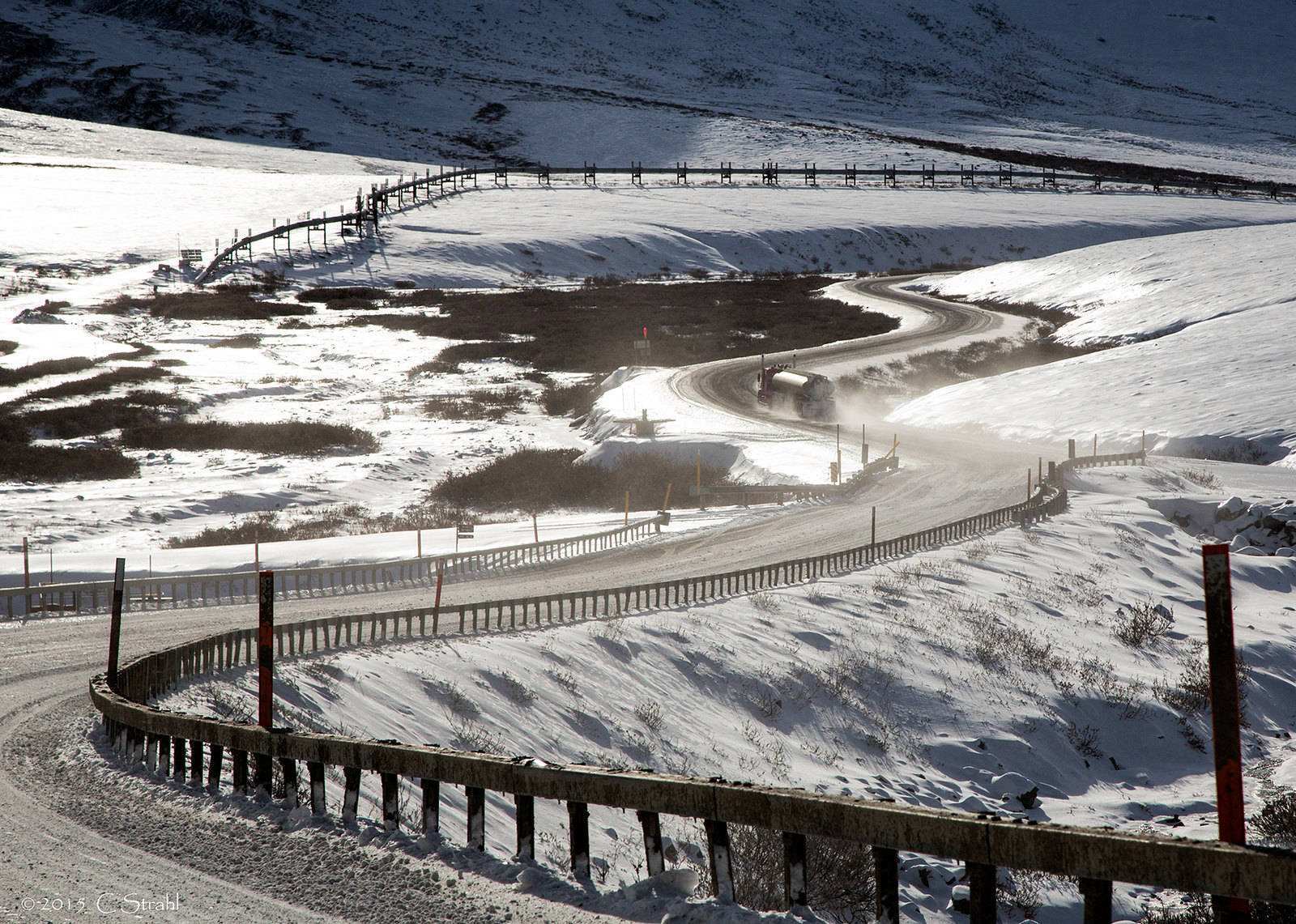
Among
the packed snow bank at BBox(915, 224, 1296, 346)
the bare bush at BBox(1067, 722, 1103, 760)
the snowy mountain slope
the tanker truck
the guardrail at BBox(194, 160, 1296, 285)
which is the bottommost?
the bare bush at BBox(1067, 722, 1103, 760)

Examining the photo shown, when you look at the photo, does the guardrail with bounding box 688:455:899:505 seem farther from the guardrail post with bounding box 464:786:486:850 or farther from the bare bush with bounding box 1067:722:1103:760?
the guardrail post with bounding box 464:786:486:850

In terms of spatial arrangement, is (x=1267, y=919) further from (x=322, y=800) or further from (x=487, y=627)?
(x=487, y=627)

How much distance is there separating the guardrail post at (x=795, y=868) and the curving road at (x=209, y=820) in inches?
56.5

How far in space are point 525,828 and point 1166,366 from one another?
1900 inches

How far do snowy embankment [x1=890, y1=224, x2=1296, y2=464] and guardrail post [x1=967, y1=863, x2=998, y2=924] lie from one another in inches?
1440

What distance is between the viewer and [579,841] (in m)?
8.33

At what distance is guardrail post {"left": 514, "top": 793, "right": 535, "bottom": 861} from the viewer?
28.1ft

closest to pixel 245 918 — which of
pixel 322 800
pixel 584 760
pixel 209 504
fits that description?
pixel 322 800

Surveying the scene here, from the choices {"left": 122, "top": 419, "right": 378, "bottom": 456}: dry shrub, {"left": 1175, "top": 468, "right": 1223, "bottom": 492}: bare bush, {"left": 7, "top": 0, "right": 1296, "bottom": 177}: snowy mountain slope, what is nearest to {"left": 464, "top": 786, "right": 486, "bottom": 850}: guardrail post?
{"left": 1175, "top": 468, "right": 1223, "bottom": 492}: bare bush

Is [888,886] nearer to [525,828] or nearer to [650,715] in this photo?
[525,828]

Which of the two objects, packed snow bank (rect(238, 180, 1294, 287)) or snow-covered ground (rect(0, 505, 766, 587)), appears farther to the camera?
packed snow bank (rect(238, 180, 1294, 287))

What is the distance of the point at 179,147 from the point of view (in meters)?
136

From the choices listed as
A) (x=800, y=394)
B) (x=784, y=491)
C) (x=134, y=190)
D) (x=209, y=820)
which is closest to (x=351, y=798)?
(x=209, y=820)

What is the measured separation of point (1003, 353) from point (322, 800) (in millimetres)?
56313
